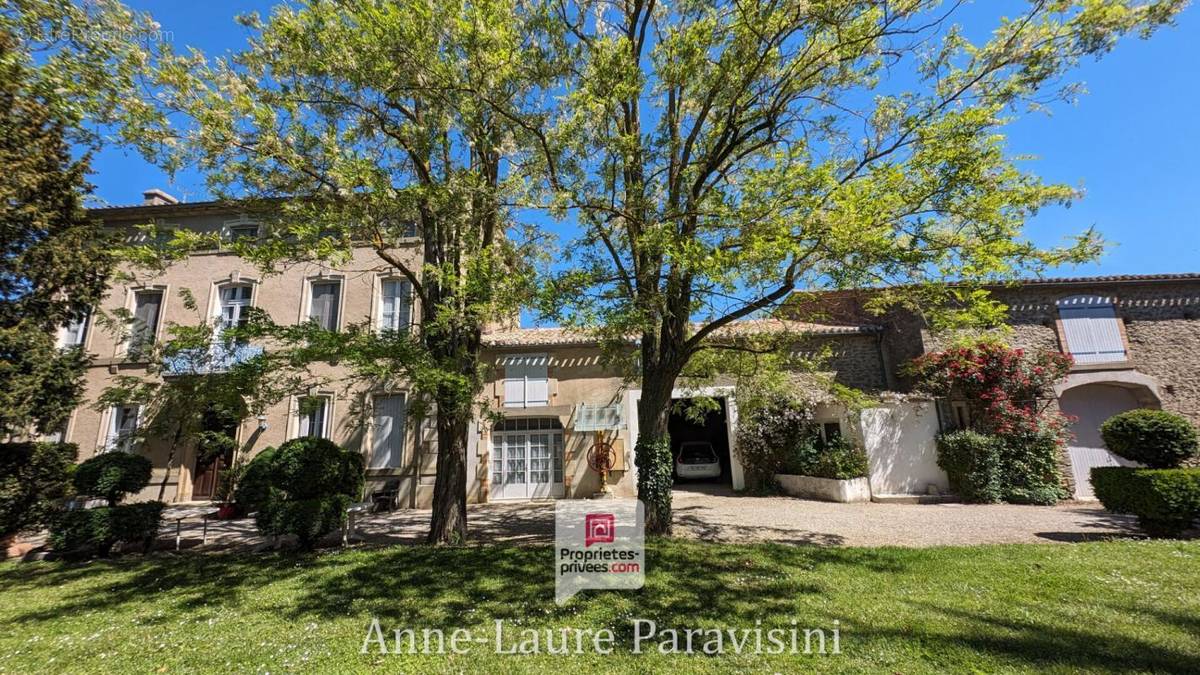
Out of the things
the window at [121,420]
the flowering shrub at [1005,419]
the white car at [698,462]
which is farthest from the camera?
the white car at [698,462]

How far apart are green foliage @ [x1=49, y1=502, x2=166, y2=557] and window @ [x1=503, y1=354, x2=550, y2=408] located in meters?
8.52

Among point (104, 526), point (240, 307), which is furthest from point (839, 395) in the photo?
point (240, 307)

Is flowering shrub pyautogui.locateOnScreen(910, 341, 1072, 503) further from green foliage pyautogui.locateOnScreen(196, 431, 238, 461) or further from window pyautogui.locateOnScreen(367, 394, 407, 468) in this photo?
green foliage pyautogui.locateOnScreen(196, 431, 238, 461)

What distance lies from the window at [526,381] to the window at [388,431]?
10.6 ft

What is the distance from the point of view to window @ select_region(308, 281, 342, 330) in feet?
49.8

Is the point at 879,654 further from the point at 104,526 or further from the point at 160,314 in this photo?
the point at 160,314

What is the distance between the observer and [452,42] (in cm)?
689

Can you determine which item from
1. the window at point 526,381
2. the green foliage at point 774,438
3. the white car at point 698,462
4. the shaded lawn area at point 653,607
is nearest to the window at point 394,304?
the window at point 526,381

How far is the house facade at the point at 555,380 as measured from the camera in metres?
13.2

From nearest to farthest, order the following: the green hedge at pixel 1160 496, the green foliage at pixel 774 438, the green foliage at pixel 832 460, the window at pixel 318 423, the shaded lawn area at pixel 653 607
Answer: the shaded lawn area at pixel 653 607
the green hedge at pixel 1160 496
the green foliage at pixel 832 460
the green foliage at pixel 774 438
the window at pixel 318 423

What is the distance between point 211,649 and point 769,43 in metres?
9.67

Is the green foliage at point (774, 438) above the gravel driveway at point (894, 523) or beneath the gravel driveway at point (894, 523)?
above

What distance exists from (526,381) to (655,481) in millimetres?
7630

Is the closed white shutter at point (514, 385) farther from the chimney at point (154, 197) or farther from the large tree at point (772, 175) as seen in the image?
the chimney at point (154, 197)
